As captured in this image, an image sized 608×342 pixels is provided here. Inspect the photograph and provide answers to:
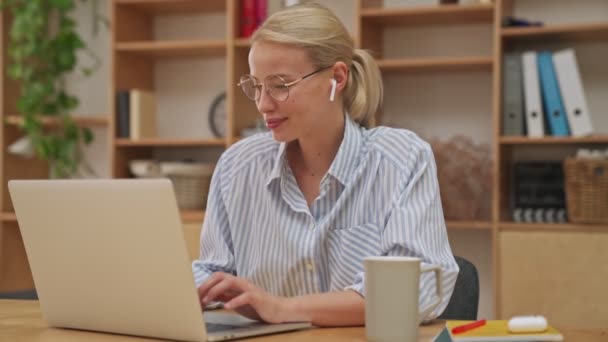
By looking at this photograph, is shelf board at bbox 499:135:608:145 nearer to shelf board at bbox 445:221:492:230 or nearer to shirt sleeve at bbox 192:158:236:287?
shelf board at bbox 445:221:492:230

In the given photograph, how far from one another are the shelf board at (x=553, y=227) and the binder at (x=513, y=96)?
0.34 metres

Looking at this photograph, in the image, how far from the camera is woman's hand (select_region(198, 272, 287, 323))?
1.39m

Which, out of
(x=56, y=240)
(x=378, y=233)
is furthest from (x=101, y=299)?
(x=378, y=233)

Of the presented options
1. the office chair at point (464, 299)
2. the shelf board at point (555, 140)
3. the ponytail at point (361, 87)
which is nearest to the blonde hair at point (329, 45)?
the ponytail at point (361, 87)

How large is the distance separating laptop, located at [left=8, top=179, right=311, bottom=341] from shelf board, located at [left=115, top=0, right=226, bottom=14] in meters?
2.35

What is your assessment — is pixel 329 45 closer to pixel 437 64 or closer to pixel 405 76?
pixel 437 64

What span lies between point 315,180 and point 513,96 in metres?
1.57

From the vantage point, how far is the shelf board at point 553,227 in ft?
9.93

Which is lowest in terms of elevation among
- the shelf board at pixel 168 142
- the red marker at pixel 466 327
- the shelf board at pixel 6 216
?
the shelf board at pixel 6 216

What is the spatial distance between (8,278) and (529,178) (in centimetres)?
224

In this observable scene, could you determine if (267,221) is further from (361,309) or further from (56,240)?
(56,240)

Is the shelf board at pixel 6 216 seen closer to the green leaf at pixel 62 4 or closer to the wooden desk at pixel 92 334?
the green leaf at pixel 62 4

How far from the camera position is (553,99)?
10.2 ft

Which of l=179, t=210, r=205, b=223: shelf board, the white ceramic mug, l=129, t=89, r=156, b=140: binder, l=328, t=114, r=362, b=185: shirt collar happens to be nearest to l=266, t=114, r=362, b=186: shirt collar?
l=328, t=114, r=362, b=185: shirt collar
